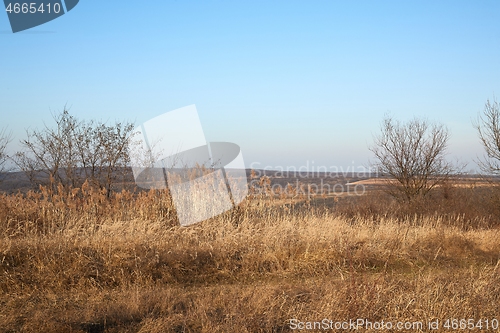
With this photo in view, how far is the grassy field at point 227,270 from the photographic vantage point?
4945 millimetres

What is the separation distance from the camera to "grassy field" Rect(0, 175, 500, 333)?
4945mm

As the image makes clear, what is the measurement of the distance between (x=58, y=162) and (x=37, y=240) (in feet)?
21.5

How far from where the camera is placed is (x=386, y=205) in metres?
15.7

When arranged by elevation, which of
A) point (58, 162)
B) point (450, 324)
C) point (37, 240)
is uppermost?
point (58, 162)

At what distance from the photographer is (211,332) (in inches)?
181

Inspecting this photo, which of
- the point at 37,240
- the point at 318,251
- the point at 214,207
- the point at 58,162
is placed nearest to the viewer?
the point at 37,240

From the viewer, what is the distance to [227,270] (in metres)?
7.50

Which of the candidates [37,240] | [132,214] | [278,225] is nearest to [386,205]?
[278,225]

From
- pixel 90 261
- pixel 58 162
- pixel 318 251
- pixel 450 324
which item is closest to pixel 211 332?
pixel 450 324

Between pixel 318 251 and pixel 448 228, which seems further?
pixel 448 228

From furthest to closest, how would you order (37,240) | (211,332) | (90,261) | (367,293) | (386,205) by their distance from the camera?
(386,205), (37,240), (90,261), (367,293), (211,332)

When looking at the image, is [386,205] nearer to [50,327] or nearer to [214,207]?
[214,207]

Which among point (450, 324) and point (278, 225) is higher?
point (278, 225)

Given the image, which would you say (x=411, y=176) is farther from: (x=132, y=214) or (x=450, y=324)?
(x=450, y=324)
